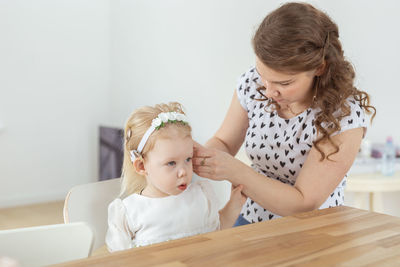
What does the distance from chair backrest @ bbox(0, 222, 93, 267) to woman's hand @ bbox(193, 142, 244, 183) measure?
465 mm

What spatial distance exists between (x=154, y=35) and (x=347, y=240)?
12.2 ft

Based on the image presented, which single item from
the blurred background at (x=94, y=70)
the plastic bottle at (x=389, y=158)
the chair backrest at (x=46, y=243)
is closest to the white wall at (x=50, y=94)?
the blurred background at (x=94, y=70)

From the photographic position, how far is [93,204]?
1.50 m

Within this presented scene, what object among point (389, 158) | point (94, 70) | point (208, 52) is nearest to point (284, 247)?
point (389, 158)

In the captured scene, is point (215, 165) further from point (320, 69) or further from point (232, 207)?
point (320, 69)

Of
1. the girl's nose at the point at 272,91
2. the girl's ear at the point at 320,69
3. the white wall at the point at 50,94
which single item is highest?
the girl's ear at the point at 320,69

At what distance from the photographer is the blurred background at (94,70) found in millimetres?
3840

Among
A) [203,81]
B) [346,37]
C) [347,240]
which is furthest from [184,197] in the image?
[203,81]

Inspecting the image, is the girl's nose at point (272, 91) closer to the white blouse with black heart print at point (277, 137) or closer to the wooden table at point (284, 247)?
the white blouse with black heart print at point (277, 137)

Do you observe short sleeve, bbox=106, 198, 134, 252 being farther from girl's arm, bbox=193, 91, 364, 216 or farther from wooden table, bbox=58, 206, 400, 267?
wooden table, bbox=58, 206, 400, 267

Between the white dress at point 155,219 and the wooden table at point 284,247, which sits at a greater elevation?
the wooden table at point 284,247

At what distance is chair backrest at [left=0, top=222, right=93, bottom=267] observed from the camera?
108 centimetres

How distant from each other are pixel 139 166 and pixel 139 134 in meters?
0.11

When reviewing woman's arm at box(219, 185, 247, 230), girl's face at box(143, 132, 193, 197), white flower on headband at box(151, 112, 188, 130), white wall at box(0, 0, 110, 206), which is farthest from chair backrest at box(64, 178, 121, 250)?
white wall at box(0, 0, 110, 206)
